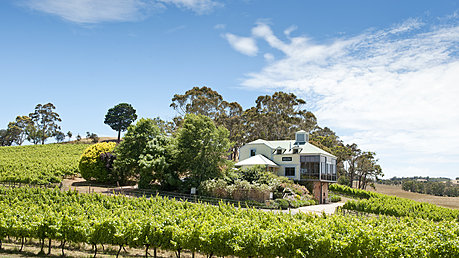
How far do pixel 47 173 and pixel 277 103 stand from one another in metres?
34.8

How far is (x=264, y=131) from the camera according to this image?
2190 inches

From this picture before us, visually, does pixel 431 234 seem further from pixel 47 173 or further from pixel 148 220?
pixel 47 173

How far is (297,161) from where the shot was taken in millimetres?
36875

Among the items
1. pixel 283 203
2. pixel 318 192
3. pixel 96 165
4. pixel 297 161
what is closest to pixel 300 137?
pixel 297 161

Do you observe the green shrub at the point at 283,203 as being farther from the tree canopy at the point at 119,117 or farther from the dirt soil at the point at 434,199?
the tree canopy at the point at 119,117

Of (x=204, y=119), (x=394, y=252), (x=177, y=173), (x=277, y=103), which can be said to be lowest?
(x=394, y=252)

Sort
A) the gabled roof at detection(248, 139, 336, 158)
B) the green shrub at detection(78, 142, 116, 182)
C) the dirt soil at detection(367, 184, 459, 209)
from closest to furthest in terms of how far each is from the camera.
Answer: the green shrub at detection(78, 142, 116, 182) → the gabled roof at detection(248, 139, 336, 158) → the dirt soil at detection(367, 184, 459, 209)

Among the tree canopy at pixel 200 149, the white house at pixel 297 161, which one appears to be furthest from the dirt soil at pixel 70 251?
the white house at pixel 297 161

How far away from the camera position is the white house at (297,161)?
118 feet

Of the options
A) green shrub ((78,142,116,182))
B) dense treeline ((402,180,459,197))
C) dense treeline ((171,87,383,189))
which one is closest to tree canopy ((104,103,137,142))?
dense treeline ((171,87,383,189))

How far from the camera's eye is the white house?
35.8m

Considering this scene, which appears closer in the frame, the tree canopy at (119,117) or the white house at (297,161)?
the white house at (297,161)

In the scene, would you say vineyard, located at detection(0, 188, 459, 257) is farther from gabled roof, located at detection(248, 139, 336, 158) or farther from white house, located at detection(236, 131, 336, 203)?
gabled roof, located at detection(248, 139, 336, 158)

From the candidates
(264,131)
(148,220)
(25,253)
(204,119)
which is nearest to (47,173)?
(204,119)
